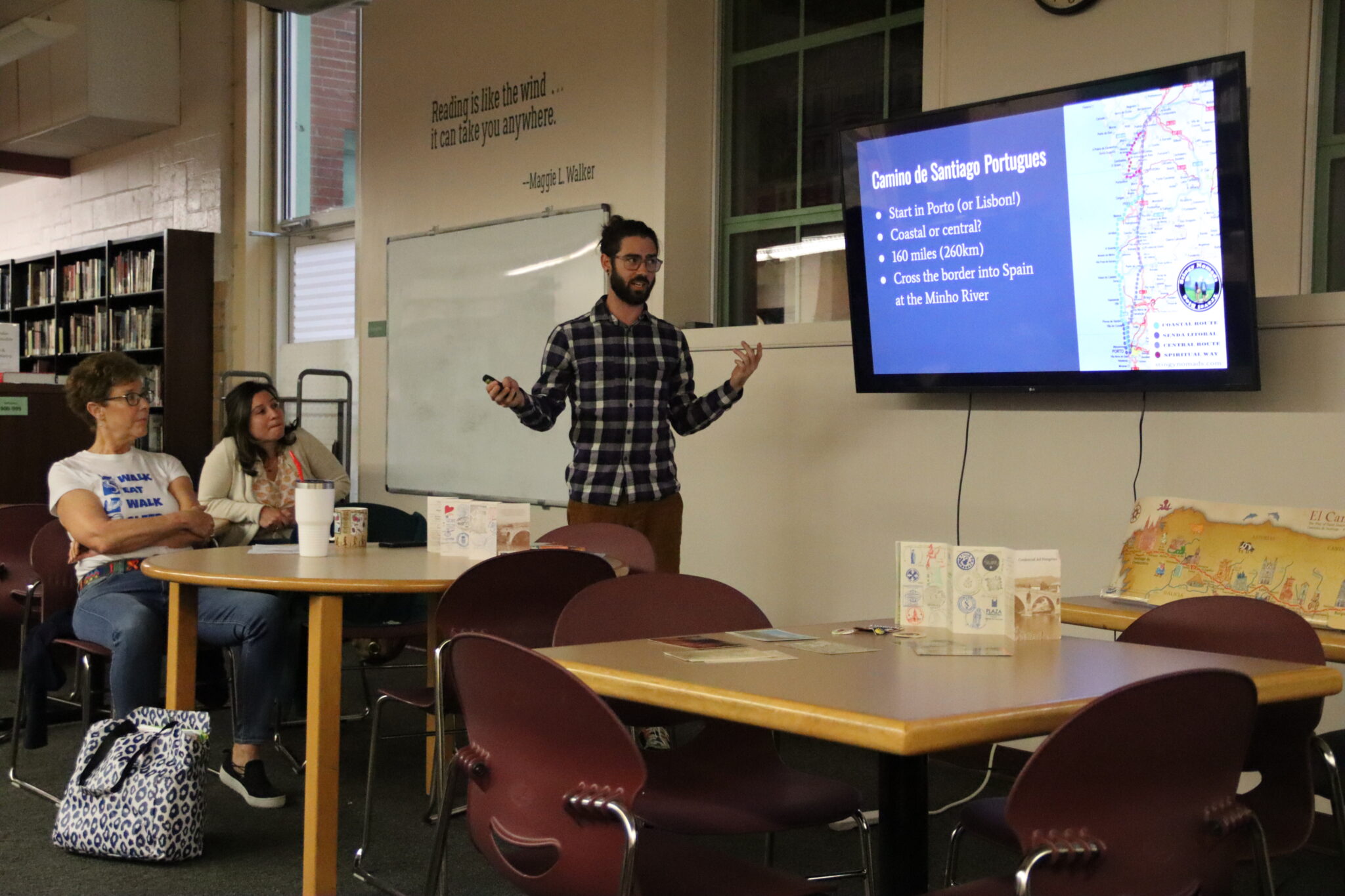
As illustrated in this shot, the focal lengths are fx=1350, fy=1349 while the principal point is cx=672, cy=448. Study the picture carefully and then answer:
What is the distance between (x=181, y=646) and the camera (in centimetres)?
360

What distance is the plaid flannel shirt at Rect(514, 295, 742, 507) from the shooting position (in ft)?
14.2

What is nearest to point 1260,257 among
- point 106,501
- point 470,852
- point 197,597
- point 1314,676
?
point 1314,676

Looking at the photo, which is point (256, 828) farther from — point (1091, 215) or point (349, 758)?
point (1091, 215)

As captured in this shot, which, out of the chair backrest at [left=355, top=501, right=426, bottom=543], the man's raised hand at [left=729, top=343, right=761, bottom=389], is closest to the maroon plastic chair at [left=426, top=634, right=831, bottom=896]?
the man's raised hand at [left=729, top=343, right=761, bottom=389]

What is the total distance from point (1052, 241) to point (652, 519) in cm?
151

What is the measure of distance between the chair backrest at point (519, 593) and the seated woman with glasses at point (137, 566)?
1063 mm

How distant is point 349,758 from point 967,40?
3.10 m

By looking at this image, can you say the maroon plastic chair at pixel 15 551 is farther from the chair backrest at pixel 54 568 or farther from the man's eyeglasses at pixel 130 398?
the man's eyeglasses at pixel 130 398

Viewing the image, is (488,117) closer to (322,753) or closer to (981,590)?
(322,753)

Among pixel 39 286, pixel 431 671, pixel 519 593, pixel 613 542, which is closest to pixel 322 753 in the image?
pixel 431 671

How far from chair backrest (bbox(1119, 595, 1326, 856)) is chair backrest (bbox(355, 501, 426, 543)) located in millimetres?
3058

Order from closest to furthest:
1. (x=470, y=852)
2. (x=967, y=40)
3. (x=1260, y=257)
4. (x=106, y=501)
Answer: (x=470, y=852)
(x=1260, y=257)
(x=106, y=501)
(x=967, y=40)

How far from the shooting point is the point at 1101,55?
13.2 feet

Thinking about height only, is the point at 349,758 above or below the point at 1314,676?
below
